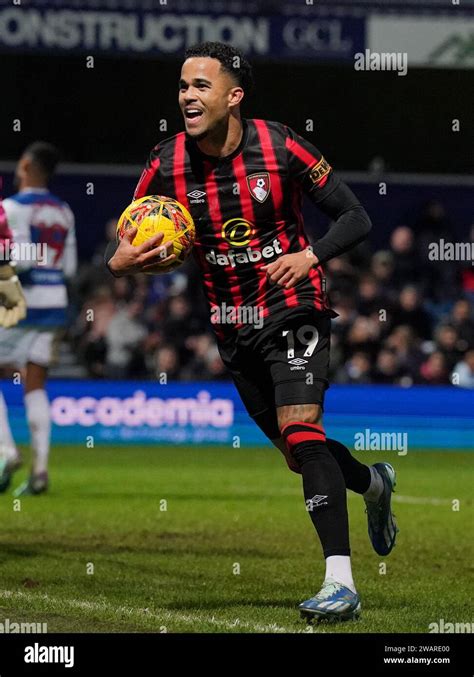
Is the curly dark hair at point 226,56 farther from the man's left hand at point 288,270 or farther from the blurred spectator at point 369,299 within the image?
the blurred spectator at point 369,299

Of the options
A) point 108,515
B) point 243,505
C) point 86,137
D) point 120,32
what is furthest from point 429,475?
point 86,137

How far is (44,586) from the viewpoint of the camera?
7.03 m

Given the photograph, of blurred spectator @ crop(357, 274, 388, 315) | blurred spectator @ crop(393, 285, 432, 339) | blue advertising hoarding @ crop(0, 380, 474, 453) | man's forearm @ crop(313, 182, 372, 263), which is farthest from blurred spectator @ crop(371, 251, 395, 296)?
man's forearm @ crop(313, 182, 372, 263)

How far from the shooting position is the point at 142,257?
614 centimetres

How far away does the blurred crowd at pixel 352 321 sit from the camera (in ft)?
57.4

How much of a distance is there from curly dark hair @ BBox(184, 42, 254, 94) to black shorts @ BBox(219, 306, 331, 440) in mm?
1121

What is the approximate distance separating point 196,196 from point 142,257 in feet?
1.98

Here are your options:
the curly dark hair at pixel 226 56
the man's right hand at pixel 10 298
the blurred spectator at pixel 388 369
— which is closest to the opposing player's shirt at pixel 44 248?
the man's right hand at pixel 10 298

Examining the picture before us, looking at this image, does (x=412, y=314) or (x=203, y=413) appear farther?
(x=412, y=314)

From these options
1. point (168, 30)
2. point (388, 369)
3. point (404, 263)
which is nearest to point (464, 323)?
point (388, 369)

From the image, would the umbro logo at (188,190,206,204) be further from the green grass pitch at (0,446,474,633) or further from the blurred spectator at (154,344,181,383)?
the blurred spectator at (154,344,181,383)

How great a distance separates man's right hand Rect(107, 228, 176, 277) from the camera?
6.14 metres

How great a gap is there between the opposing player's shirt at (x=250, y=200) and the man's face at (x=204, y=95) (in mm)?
199

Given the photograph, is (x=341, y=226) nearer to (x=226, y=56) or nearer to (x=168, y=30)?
(x=226, y=56)
